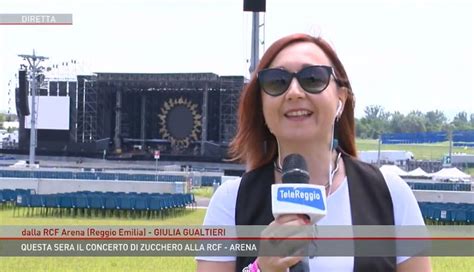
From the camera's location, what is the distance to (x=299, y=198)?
1427mm

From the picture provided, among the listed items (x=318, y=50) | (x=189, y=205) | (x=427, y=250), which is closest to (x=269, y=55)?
(x=318, y=50)

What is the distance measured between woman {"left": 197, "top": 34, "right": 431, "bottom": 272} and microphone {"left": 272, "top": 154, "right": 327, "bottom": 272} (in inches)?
6.0

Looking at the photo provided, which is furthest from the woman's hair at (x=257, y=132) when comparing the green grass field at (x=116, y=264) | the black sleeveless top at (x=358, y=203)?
the green grass field at (x=116, y=264)

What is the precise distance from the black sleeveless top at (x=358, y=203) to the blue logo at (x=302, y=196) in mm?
243

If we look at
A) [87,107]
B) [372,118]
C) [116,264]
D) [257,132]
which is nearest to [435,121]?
[87,107]

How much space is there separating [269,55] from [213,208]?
1.56 ft

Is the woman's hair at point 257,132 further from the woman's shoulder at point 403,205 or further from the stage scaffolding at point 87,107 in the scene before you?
the stage scaffolding at point 87,107

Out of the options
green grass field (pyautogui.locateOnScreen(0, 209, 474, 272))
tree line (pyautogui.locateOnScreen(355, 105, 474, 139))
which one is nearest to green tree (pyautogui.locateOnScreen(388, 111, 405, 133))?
tree line (pyautogui.locateOnScreen(355, 105, 474, 139))

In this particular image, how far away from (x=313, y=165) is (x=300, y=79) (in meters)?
0.25

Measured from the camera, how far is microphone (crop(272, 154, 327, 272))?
1.40 metres

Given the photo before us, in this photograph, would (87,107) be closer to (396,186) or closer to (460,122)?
(460,122)

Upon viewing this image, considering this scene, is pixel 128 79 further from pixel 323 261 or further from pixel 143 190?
pixel 323 261

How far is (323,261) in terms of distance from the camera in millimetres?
1655

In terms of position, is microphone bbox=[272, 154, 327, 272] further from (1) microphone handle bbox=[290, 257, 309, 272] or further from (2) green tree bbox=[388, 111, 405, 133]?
(2) green tree bbox=[388, 111, 405, 133]
